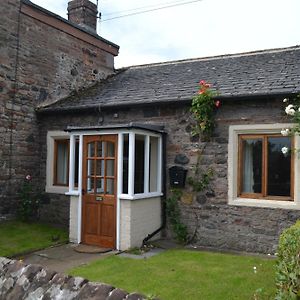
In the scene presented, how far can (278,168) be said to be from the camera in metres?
7.95

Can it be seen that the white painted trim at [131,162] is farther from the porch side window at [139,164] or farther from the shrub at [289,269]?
the shrub at [289,269]

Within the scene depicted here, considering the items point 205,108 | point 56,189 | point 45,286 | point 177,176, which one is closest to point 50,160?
point 56,189

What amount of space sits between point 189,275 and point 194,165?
10.1 feet

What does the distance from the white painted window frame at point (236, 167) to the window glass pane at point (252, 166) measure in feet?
0.69

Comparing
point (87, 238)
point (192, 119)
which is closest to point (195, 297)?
point (87, 238)

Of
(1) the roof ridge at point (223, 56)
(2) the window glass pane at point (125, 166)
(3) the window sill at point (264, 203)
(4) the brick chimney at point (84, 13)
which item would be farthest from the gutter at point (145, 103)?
(4) the brick chimney at point (84, 13)

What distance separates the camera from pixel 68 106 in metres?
10.5

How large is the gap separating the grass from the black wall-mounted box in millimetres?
2864

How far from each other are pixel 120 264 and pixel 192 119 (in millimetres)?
3629

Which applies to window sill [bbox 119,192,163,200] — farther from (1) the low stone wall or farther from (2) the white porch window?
(1) the low stone wall

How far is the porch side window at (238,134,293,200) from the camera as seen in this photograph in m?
7.86

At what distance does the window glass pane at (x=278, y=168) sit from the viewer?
7.84 m

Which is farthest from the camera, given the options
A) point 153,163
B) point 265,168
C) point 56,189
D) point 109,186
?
point 56,189

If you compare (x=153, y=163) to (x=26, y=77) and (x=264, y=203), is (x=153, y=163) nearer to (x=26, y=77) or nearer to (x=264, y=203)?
(x=264, y=203)
